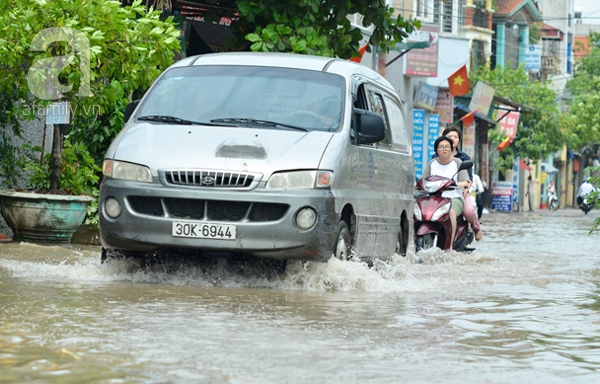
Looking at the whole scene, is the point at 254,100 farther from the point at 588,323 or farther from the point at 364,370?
the point at 364,370

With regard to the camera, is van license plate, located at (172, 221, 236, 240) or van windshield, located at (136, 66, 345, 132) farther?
van windshield, located at (136, 66, 345, 132)

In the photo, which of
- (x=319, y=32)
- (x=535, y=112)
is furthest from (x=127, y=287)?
(x=535, y=112)

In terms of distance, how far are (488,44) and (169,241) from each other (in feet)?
184

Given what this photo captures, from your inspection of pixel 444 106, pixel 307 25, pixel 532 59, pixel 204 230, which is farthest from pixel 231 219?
pixel 532 59

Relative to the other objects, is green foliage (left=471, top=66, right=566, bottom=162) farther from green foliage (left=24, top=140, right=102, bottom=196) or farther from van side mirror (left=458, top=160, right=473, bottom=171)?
green foliage (left=24, top=140, right=102, bottom=196)

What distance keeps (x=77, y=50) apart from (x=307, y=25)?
5.29 metres

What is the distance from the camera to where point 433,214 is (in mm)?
13281

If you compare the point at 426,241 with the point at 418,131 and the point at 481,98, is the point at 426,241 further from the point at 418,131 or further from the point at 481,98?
the point at 481,98

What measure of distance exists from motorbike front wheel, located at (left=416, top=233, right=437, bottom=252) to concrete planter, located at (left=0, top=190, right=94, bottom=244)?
3.79 metres

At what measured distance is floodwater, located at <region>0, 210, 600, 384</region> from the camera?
17.4ft

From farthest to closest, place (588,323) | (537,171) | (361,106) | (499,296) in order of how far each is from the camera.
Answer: (537,171)
(361,106)
(499,296)
(588,323)

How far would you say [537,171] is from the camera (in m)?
75.9

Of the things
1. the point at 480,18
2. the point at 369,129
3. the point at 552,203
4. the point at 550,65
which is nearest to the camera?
the point at 369,129

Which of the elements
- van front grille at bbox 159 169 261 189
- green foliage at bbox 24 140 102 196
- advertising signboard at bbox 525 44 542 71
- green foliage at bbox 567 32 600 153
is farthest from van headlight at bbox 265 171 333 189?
advertising signboard at bbox 525 44 542 71
